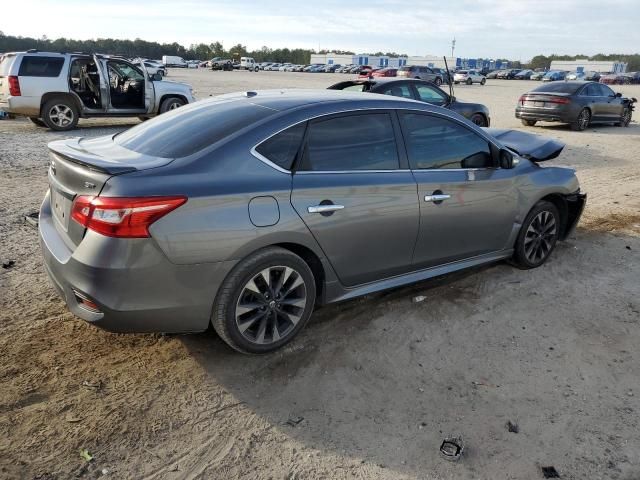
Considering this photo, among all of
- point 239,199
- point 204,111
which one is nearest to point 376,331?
point 239,199

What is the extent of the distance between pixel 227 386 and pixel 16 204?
493cm

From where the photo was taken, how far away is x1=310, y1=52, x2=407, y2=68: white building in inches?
4523

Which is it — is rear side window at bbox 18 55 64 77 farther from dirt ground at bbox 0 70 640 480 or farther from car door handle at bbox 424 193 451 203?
car door handle at bbox 424 193 451 203

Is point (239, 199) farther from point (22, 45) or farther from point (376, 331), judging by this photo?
point (22, 45)

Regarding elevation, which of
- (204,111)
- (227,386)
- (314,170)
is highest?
(204,111)

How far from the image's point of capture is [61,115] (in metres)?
13.1

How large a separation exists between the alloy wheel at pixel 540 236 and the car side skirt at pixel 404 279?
265 mm

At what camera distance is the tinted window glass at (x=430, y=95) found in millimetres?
11703

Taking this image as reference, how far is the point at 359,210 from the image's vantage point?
3.83 m

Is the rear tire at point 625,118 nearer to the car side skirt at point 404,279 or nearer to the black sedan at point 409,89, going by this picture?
the black sedan at point 409,89

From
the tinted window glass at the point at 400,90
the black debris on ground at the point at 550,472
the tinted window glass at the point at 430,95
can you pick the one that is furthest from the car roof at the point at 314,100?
the tinted window glass at the point at 430,95

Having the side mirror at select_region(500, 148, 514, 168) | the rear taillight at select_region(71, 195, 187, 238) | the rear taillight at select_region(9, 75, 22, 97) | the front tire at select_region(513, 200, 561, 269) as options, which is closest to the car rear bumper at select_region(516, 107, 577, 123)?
the front tire at select_region(513, 200, 561, 269)

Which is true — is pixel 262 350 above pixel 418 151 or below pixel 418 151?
below

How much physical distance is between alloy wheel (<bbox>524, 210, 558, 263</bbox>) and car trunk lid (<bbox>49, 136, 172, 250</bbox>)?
3.52 meters
